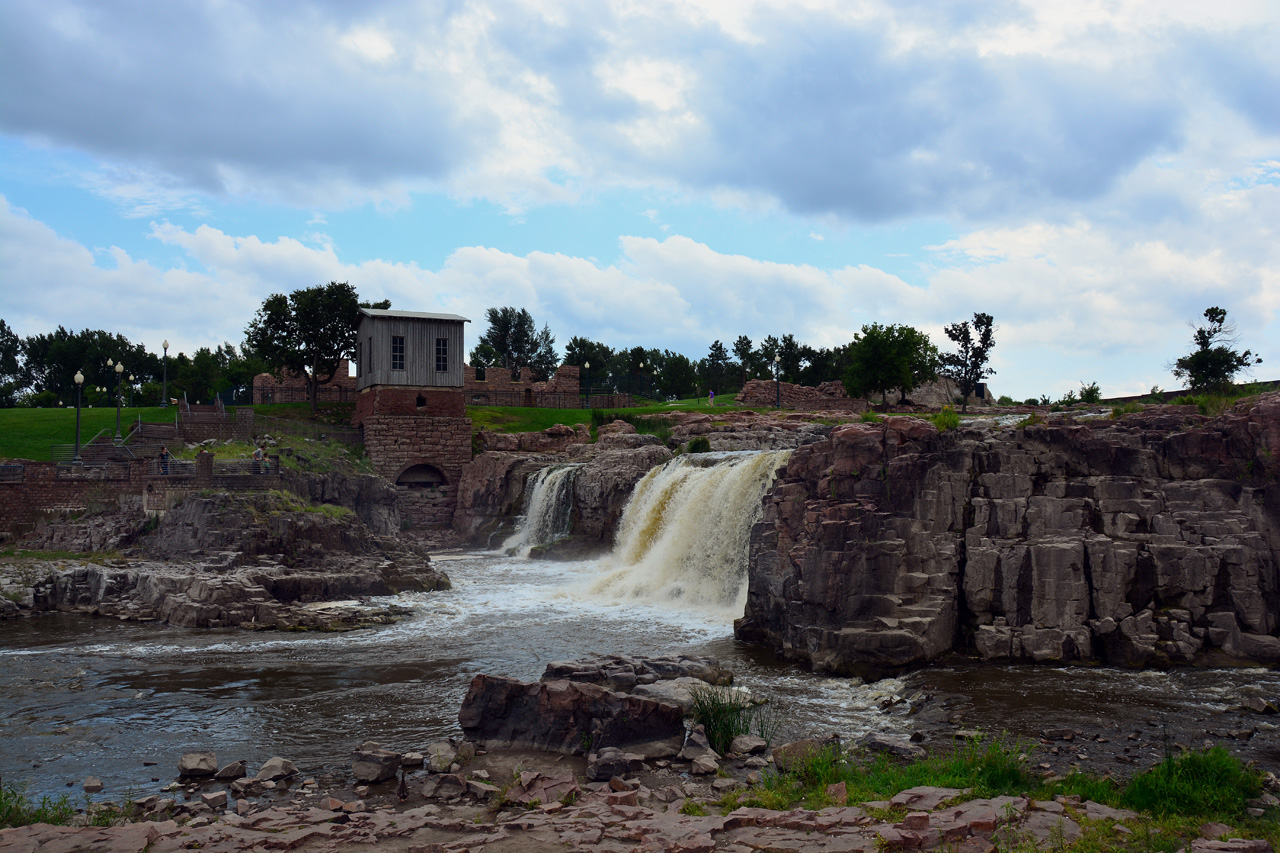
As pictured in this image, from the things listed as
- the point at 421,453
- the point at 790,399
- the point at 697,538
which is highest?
the point at 790,399

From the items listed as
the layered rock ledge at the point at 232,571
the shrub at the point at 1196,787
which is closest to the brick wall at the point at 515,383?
the layered rock ledge at the point at 232,571

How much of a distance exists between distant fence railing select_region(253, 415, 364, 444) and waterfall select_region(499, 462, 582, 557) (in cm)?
1078

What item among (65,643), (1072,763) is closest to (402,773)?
(1072,763)

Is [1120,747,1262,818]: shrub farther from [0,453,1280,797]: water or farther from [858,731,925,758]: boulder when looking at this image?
[858,731,925,758]: boulder

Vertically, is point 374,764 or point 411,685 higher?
point 374,764

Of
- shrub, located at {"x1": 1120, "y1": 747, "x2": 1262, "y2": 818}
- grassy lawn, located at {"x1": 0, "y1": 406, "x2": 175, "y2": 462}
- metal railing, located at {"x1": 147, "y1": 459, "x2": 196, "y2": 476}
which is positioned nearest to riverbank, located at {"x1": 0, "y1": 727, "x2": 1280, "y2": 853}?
shrub, located at {"x1": 1120, "y1": 747, "x2": 1262, "y2": 818}

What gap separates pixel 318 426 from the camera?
1575 inches

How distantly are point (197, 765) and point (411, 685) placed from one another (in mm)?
4439

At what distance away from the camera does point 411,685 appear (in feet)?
45.6

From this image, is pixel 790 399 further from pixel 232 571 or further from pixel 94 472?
pixel 232 571

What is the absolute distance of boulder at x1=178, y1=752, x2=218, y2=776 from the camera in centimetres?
967

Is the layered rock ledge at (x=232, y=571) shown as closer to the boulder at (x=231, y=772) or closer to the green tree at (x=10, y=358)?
the boulder at (x=231, y=772)

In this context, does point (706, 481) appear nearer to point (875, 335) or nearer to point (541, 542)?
point (541, 542)

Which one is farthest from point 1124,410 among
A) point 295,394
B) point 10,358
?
point 10,358
